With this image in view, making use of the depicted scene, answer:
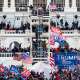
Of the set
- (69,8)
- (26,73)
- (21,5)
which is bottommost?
(26,73)

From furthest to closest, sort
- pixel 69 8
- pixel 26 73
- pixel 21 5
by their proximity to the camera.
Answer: pixel 69 8 < pixel 21 5 < pixel 26 73

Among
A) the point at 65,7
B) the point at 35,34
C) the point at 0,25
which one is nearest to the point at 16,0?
the point at 65,7

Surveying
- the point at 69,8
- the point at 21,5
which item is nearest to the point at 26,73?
the point at 21,5

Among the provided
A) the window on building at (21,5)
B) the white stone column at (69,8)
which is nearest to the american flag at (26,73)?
the window on building at (21,5)

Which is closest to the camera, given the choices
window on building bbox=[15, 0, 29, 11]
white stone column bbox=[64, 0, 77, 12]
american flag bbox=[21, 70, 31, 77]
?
american flag bbox=[21, 70, 31, 77]

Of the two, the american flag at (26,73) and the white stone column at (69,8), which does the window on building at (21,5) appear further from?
the american flag at (26,73)

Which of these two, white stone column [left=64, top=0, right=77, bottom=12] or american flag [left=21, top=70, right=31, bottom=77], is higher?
white stone column [left=64, top=0, right=77, bottom=12]

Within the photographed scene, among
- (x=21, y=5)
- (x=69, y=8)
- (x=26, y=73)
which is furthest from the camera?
(x=69, y=8)

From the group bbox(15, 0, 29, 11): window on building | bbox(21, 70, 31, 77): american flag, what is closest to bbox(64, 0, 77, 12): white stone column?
bbox(15, 0, 29, 11): window on building

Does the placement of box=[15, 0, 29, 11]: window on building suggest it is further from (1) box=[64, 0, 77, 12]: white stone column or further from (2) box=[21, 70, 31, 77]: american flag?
(2) box=[21, 70, 31, 77]: american flag

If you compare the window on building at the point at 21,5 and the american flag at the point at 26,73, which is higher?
the window on building at the point at 21,5

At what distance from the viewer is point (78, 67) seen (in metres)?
30.5

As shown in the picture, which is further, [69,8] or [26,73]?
[69,8]

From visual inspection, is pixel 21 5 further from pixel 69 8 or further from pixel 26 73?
pixel 26 73
